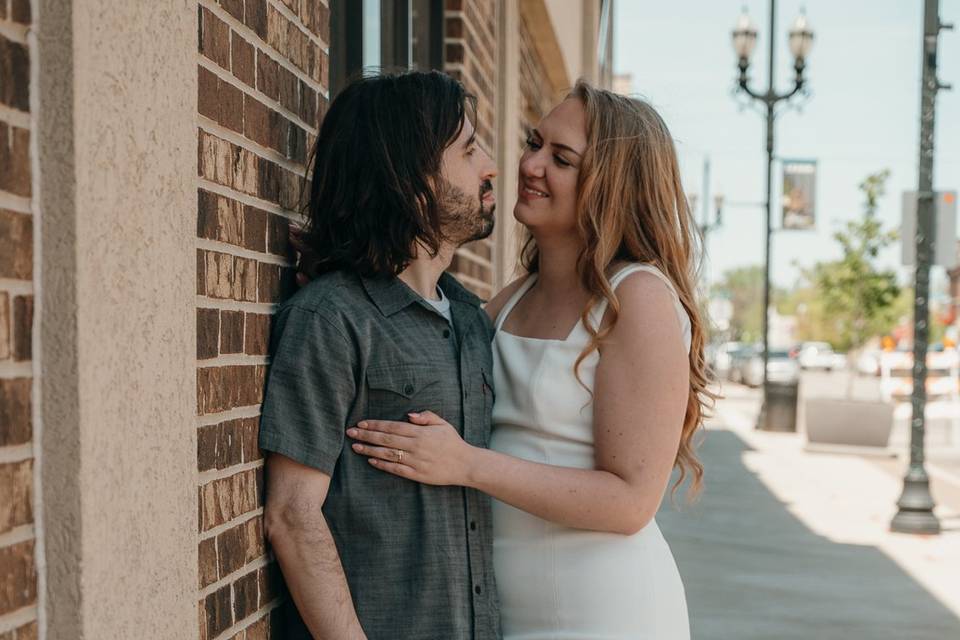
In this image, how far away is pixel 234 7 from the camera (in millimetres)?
2312

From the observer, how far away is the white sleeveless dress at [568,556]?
2682 mm

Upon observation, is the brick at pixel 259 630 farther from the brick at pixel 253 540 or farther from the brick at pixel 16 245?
the brick at pixel 16 245

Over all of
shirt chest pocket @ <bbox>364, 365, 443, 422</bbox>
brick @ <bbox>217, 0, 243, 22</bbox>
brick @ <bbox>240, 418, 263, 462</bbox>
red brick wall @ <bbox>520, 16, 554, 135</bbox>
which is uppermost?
red brick wall @ <bbox>520, 16, 554, 135</bbox>

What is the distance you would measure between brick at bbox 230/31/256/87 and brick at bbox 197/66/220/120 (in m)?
0.11

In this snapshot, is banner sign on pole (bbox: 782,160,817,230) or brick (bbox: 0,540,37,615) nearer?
brick (bbox: 0,540,37,615)

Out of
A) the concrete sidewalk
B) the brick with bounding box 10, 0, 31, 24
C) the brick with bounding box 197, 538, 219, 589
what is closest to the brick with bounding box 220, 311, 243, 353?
the brick with bounding box 197, 538, 219, 589

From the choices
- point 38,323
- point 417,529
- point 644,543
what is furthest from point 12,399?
point 644,543

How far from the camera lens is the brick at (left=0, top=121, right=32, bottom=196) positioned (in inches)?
58.1

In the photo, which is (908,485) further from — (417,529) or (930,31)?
(417,529)

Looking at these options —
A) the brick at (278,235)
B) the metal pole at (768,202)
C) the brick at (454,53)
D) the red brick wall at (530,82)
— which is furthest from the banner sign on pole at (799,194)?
the brick at (278,235)

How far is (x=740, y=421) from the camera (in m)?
24.3

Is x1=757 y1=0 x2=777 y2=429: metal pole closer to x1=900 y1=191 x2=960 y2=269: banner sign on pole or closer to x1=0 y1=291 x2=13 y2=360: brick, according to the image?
x1=900 y1=191 x2=960 y2=269: banner sign on pole

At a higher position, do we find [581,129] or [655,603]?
[581,129]

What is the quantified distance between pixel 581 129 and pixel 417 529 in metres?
1.05
